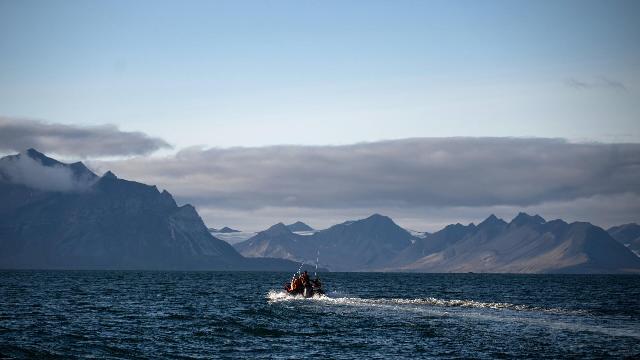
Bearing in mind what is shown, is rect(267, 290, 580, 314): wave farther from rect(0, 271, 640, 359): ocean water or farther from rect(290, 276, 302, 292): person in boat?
rect(290, 276, 302, 292): person in boat

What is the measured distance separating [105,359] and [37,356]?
4.48m

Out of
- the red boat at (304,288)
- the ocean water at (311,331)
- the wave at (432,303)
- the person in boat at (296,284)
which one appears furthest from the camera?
the person in boat at (296,284)

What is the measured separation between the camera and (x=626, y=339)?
62.2 meters

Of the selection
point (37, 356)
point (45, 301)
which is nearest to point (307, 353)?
point (37, 356)

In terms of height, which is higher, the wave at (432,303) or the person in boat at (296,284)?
the person in boat at (296,284)

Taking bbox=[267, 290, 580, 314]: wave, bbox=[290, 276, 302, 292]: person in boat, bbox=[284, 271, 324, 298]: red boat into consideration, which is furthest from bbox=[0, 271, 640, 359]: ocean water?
bbox=[290, 276, 302, 292]: person in boat

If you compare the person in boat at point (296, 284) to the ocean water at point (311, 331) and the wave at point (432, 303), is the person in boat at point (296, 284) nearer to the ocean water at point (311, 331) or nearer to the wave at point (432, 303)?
the wave at point (432, 303)

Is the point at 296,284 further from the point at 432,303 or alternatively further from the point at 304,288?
the point at 432,303

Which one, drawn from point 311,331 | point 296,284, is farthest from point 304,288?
point 311,331

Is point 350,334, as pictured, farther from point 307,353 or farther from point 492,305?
point 492,305

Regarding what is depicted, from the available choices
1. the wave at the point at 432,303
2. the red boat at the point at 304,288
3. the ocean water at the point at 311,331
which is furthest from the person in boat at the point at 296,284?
the ocean water at the point at 311,331

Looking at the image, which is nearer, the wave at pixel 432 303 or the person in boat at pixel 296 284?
the wave at pixel 432 303

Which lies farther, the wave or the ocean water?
the wave

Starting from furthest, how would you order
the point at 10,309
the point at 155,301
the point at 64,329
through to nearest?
the point at 155,301
the point at 10,309
the point at 64,329
